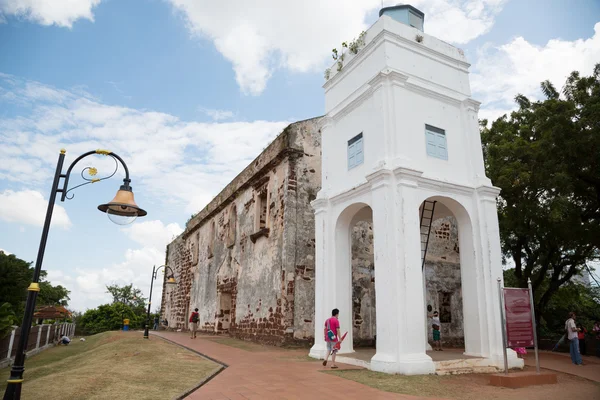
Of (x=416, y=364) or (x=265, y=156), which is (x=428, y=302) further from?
(x=265, y=156)

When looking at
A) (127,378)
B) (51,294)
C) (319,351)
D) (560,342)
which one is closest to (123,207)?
(127,378)

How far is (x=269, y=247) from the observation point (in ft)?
45.4

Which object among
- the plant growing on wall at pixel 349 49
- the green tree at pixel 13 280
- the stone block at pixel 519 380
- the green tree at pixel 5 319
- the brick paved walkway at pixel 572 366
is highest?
the plant growing on wall at pixel 349 49

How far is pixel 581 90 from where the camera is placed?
37.0 feet

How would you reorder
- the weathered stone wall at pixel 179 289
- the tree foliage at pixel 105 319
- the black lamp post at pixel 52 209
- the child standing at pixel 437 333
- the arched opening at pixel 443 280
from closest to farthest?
the black lamp post at pixel 52 209 < the child standing at pixel 437 333 < the arched opening at pixel 443 280 < the weathered stone wall at pixel 179 289 < the tree foliage at pixel 105 319

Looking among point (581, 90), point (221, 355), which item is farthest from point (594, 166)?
point (221, 355)

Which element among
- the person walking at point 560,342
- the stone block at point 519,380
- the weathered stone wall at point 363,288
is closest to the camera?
the stone block at point 519,380

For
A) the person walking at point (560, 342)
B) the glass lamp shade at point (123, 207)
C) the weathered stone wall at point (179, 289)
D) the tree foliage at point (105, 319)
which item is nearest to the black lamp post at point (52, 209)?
the glass lamp shade at point (123, 207)

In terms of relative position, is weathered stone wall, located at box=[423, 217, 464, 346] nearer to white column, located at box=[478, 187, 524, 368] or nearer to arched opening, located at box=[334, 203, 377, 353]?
arched opening, located at box=[334, 203, 377, 353]

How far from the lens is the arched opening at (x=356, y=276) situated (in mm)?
9797

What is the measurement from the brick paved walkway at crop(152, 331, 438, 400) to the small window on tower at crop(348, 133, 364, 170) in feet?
15.0

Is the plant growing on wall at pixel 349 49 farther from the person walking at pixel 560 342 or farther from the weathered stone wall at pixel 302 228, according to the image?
the person walking at pixel 560 342

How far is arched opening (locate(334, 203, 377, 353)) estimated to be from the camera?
9.80 m

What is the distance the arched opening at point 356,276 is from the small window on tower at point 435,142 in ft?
6.53
